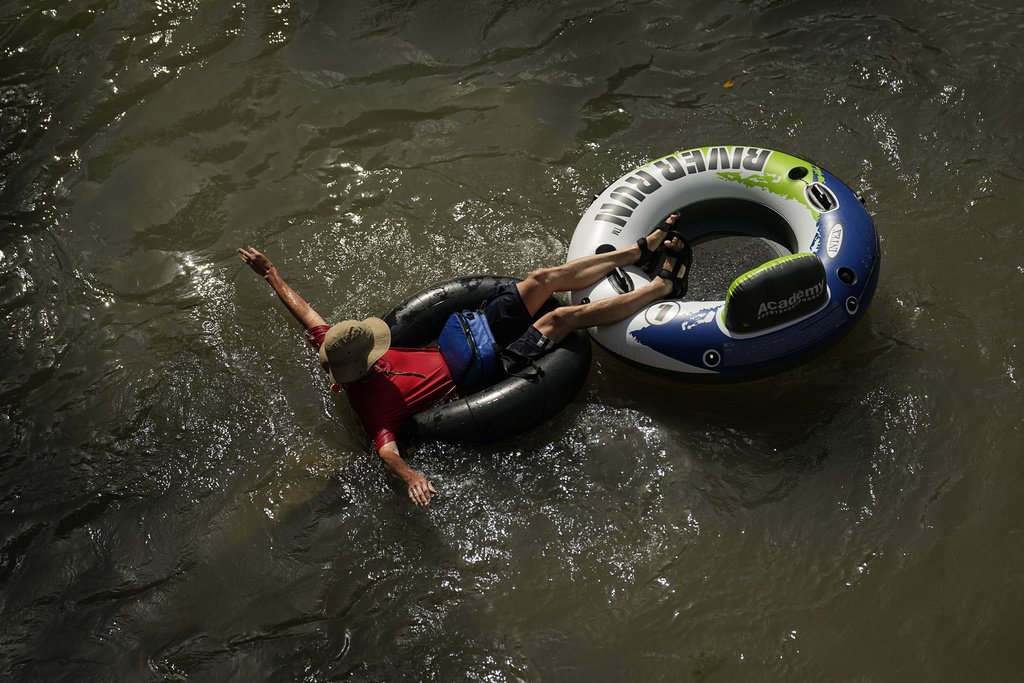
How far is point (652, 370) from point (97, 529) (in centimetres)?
302

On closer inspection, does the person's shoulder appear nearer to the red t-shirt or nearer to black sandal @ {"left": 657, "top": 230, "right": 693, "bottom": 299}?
the red t-shirt

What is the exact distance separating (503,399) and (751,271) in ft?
4.59

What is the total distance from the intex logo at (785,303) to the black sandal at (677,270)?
1.75 ft

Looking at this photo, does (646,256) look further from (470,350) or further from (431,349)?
(431,349)

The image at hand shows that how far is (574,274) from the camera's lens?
13.1ft

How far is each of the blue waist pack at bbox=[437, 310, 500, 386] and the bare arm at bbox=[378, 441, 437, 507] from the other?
0.56 meters

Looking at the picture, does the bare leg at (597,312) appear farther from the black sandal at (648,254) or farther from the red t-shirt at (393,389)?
the red t-shirt at (393,389)

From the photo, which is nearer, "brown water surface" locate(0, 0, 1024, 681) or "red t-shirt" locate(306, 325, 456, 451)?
"brown water surface" locate(0, 0, 1024, 681)

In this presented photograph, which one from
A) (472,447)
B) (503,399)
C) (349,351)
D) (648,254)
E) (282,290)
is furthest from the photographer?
(648,254)

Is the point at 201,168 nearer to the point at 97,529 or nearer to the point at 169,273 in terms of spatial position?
the point at 169,273

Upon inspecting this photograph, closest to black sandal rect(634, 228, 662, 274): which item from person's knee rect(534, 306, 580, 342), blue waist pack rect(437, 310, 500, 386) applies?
person's knee rect(534, 306, 580, 342)

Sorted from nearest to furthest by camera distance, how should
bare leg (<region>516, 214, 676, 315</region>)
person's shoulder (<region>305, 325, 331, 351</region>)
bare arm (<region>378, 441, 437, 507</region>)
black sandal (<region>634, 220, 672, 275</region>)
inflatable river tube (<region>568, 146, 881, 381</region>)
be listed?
bare arm (<region>378, 441, 437, 507</region>) < inflatable river tube (<region>568, 146, 881, 381</region>) < person's shoulder (<region>305, 325, 331, 351</region>) < bare leg (<region>516, 214, 676, 315</region>) < black sandal (<region>634, 220, 672, 275</region>)

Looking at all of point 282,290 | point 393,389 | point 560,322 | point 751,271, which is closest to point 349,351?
point 393,389

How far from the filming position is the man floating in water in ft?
11.7
